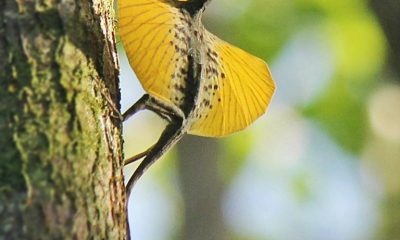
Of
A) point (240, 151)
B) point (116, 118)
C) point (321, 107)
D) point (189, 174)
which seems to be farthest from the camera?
point (240, 151)

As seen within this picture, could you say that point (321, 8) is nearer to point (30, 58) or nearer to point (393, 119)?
point (393, 119)

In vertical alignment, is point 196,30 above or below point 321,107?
above

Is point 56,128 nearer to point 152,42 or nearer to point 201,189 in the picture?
point 152,42

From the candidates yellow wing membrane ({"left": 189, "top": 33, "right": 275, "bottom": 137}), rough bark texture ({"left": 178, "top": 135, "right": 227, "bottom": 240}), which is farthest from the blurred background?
yellow wing membrane ({"left": 189, "top": 33, "right": 275, "bottom": 137})

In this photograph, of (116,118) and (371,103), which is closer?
(116,118)

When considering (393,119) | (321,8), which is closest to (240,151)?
(321,8)

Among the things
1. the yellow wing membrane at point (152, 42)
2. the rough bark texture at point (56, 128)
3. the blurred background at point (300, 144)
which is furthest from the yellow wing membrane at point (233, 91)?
the blurred background at point (300, 144)
